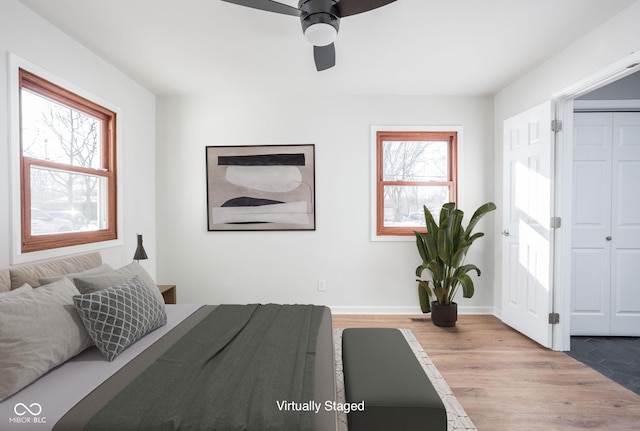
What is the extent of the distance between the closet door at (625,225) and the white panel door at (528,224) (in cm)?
84

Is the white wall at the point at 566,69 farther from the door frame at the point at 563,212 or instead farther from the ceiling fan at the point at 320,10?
the ceiling fan at the point at 320,10

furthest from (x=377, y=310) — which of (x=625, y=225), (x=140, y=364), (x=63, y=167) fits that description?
(x=63, y=167)

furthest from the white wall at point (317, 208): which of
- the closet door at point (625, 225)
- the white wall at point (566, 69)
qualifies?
the closet door at point (625, 225)

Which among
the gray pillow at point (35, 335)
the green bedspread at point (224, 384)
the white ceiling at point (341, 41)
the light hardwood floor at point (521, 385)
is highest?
the white ceiling at point (341, 41)

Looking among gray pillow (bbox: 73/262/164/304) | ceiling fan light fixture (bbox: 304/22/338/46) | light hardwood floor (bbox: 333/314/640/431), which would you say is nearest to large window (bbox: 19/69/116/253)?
gray pillow (bbox: 73/262/164/304)

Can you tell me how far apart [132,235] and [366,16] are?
3.05m

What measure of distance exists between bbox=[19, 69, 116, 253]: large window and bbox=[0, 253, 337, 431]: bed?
0.53m

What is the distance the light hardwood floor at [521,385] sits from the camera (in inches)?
73.4

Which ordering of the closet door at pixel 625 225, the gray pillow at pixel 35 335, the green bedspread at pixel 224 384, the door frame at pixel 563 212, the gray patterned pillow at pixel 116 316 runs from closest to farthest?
the green bedspread at pixel 224 384 → the gray pillow at pixel 35 335 → the gray patterned pillow at pixel 116 316 → the door frame at pixel 563 212 → the closet door at pixel 625 225

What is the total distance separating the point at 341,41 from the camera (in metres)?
2.48

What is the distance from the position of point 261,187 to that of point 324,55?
1877mm

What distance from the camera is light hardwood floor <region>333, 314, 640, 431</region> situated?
6.12ft

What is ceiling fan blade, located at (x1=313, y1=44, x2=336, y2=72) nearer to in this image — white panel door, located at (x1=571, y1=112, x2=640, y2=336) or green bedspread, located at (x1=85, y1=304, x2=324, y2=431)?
green bedspread, located at (x1=85, y1=304, x2=324, y2=431)

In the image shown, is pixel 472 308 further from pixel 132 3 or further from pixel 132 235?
pixel 132 3
